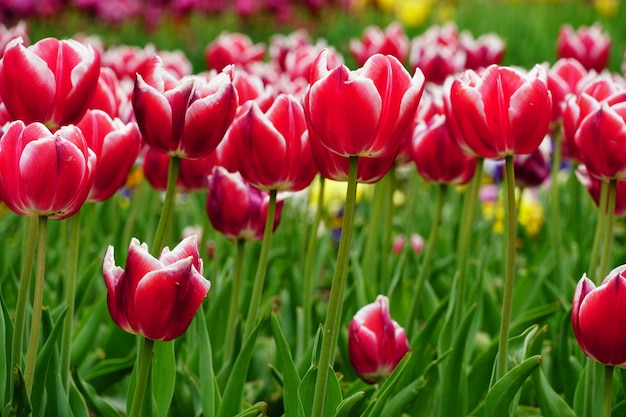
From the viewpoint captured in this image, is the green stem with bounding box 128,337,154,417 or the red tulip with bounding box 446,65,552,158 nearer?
the green stem with bounding box 128,337,154,417

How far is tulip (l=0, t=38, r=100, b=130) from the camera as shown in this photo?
137 cm

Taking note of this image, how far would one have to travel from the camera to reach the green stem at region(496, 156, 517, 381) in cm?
129

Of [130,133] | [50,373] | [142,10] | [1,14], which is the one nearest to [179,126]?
[130,133]

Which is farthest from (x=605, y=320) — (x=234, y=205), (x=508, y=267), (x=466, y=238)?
(x=234, y=205)

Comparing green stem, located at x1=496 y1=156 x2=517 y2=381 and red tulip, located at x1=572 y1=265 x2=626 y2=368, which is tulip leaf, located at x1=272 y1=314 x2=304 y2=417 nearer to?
green stem, located at x1=496 y1=156 x2=517 y2=381

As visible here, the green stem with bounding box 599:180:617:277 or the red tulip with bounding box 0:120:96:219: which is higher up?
the red tulip with bounding box 0:120:96:219

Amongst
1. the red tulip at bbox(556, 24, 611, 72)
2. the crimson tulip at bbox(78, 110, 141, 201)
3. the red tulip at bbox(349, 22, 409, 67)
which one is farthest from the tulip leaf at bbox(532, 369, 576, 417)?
the red tulip at bbox(556, 24, 611, 72)

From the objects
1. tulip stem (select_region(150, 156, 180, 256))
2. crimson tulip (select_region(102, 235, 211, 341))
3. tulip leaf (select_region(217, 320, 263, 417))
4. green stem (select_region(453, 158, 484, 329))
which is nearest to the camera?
crimson tulip (select_region(102, 235, 211, 341))

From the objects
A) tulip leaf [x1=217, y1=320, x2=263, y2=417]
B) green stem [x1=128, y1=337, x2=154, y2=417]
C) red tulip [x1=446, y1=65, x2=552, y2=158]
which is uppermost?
red tulip [x1=446, y1=65, x2=552, y2=158]

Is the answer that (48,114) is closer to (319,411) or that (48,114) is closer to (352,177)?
(352,177)

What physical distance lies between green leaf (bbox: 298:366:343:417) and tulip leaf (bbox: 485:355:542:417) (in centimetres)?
23

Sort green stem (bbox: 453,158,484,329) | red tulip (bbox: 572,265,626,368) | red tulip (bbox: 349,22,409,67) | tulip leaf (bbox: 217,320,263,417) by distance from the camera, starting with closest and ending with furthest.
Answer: red tulip (bbox: 572,265,626,368)
tulip leaf (bbox: 217,320,263,417)
green stem (bbox: 453,158,484,329)
red tulip (bbox: 349,22,409,67)

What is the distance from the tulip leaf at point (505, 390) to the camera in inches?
48.6

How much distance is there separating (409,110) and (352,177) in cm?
12
